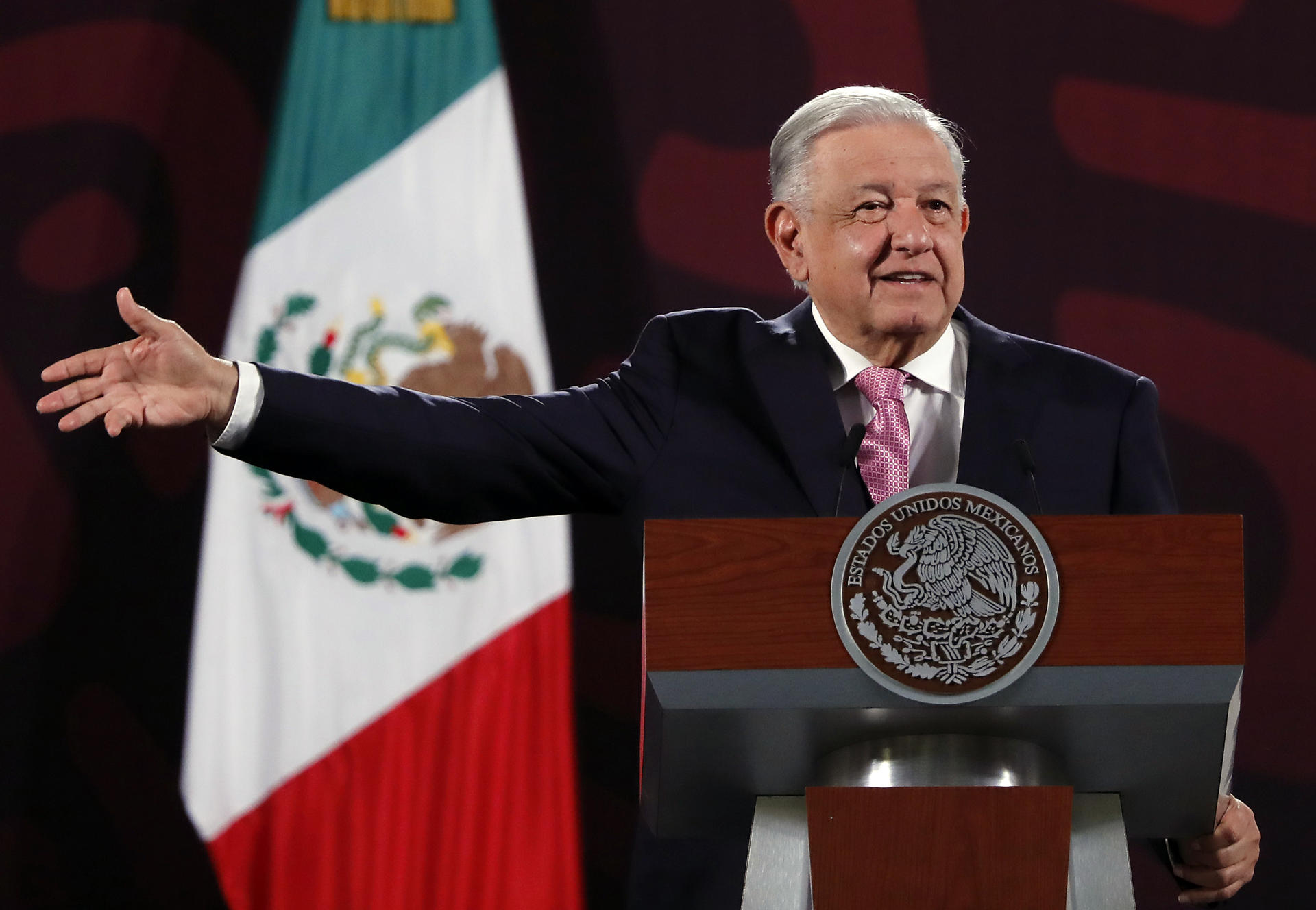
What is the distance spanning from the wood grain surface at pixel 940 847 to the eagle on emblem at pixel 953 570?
0.14m

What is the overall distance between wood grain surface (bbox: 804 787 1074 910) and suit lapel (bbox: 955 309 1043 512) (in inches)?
23.0

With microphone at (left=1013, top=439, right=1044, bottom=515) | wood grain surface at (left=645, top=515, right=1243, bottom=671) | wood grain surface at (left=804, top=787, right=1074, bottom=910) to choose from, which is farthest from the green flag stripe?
wood grain surface at (left=804, top=787, right=1074, bottom=910)

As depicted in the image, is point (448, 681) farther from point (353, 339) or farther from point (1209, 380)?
point (1209, 380)

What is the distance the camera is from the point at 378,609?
3.04m

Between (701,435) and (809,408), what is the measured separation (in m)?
0.17

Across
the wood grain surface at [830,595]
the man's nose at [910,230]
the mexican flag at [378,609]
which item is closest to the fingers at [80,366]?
the wood grain surface at [830,595]

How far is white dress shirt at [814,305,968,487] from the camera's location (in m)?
1.78

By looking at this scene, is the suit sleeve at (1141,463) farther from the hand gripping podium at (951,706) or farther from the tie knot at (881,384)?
the hand gripping podium at (951,706)

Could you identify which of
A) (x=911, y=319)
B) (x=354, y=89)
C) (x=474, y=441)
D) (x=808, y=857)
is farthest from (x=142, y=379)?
(x=354, y=89)

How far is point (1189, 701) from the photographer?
1102 millimetres

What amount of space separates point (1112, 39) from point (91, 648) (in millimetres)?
2538

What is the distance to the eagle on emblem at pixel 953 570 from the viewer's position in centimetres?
110

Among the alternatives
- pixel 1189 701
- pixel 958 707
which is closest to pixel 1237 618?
pixel 1189 701

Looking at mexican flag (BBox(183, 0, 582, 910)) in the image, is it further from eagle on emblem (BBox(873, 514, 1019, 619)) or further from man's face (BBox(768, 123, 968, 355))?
eagle on emblem (BBox(873, 514, 1019, 619))
